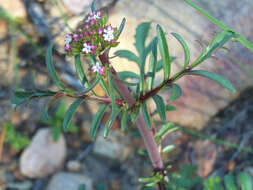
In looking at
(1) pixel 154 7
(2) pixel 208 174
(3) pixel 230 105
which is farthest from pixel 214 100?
(1) pixel 154 7

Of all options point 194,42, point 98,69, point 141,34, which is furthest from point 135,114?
point 194,42

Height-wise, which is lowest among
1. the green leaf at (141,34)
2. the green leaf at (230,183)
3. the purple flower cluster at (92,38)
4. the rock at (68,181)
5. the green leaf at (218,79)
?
the green leaf at (230,183)

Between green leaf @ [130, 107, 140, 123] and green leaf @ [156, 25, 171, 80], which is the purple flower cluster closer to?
green leaf @ [156, 25, 171, 80]

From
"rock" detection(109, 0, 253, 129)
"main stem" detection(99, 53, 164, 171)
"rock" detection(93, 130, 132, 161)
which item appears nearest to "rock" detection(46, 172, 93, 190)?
"rock" detection(93, 130, 132, 161)

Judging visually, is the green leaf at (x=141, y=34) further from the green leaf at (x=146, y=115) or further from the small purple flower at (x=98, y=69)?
the small purple flower at (x=98, y=69)

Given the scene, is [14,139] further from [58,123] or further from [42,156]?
[58,123]

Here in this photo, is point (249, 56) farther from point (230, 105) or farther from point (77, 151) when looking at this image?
point (77, 151)

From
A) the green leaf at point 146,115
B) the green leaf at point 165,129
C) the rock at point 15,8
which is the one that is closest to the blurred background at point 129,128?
the rock at point 15,8
